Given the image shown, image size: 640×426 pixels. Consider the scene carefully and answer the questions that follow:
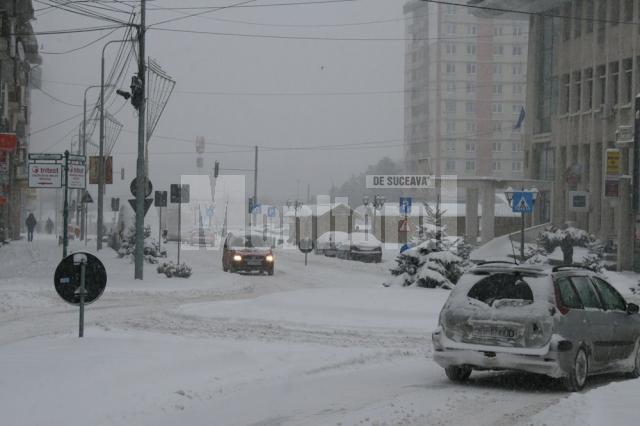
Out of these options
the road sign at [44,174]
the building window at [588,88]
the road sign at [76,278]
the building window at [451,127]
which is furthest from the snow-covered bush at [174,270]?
the building window at [451,127]

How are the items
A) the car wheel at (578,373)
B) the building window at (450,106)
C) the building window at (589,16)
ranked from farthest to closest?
the building window at (450,106)
the building window at (589,16)
the car wheel at (578,373)

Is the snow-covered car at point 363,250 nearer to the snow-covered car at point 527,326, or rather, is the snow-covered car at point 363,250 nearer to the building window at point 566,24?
the building window at point 566,24

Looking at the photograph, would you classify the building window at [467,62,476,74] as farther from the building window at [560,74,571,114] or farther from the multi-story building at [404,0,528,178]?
the building window at [560,74,571,114]

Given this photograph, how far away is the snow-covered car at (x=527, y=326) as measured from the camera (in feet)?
35.3

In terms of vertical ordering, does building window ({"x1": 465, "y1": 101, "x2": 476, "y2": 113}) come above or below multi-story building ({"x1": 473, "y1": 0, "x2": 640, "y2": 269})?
above

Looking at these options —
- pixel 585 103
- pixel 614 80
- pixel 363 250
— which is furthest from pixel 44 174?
pixel 585 103

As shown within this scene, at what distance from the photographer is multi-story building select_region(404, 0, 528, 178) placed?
403ft

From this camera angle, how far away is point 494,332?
11.0 meters

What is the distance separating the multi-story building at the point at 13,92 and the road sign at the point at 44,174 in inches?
648

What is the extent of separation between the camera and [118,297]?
81.1 feet

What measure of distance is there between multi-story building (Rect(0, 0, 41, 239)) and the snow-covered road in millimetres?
22800

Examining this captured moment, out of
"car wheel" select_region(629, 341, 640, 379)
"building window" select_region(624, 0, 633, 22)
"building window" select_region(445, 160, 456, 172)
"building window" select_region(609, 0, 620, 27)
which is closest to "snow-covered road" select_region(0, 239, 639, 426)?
"car wheel" select_region(629, 341, 640, 379)

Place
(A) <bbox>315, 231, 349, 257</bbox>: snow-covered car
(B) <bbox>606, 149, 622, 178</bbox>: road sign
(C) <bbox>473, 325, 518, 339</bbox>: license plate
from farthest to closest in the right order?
1. (A) <bbox>315, 231, 349, 257</bbox>: snow-covered car
2. (B) <bbox>606, 149, 622, 178</bbox>: road sign
3. (C) <bbox>473, 325, 518, 339</bbox>: license plate

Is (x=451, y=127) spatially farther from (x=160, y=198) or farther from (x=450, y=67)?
(x=160, y=198)
